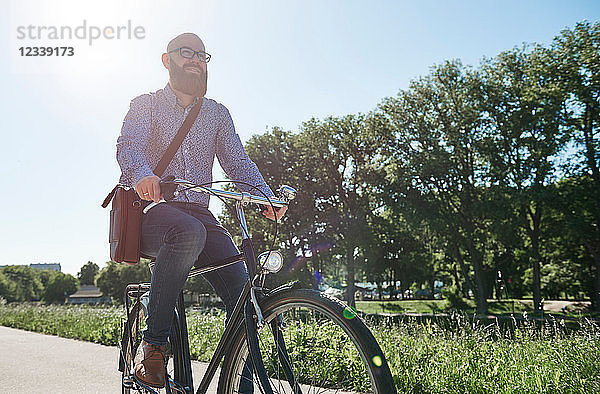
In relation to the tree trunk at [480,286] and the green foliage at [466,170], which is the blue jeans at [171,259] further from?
the tree trunk at [480,286]

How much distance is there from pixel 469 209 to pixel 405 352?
24.1m

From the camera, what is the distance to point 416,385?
4.93 meters

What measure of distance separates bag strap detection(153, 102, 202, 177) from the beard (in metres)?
0.09

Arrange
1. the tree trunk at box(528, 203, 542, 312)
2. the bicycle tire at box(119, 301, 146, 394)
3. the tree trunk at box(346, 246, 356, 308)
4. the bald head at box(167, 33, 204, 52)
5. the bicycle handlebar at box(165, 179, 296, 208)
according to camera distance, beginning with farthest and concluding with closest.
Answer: the tree trunk at box(346, 246, 356, 308) → the tree trunk at box(528, 203, 542, 312) → the bicycle tire at box(119, 301, 146, 394) → the bald head at box(167, 33, 204, 52) → the bicycle handlebar at box(165, 179, 296, 208)

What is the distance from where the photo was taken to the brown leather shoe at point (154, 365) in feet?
8.37

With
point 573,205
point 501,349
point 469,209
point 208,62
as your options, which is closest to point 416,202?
point 469,209

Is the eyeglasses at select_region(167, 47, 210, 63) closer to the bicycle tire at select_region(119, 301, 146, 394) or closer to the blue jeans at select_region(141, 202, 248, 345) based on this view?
the blue jeans at select_region(141, 202, 248, 345)

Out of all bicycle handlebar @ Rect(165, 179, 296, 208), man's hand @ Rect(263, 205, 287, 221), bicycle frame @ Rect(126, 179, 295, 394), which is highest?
bicycle handlebar @ Rect(165, 179, 296, 208)

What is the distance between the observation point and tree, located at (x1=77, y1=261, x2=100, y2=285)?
129m

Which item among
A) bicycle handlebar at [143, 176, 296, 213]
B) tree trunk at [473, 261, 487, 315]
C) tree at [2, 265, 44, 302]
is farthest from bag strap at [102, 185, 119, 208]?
tree at [2, 265, 44, 302]

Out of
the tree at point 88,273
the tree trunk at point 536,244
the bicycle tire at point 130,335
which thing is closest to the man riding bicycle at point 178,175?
the bicycle tire at point 130,335

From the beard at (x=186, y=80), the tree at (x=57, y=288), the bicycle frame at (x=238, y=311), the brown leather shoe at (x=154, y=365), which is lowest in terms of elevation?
the tree at (x=57, y=288)

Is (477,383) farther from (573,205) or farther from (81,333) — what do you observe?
(573,205)

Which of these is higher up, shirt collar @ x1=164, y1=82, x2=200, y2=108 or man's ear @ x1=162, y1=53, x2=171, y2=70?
man's ear @ x1=162, y1=53, x2=171, y2=70
